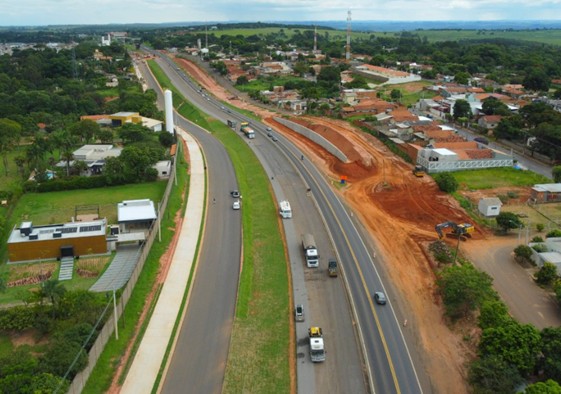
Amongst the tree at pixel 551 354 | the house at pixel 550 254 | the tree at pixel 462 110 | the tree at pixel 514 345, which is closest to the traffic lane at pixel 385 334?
the tree at pixel 514 345

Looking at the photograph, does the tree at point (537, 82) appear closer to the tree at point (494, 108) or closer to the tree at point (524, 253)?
the tree at point (494, 108)

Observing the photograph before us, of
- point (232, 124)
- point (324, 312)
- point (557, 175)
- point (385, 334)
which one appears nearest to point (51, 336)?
point (324, 312)

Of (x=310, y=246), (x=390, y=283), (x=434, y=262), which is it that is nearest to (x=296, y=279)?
(x=310, y=246)

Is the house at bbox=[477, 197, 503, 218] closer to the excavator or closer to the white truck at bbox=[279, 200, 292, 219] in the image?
the excavator

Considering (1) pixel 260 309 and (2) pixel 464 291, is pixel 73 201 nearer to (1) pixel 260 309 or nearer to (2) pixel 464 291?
(1) pixel 260 309

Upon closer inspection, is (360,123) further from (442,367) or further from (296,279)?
(442,367)

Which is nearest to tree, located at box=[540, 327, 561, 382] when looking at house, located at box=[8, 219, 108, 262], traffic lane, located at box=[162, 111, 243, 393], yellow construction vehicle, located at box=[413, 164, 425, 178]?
traffic lane, located at box=[162, 111, 243, 393]
